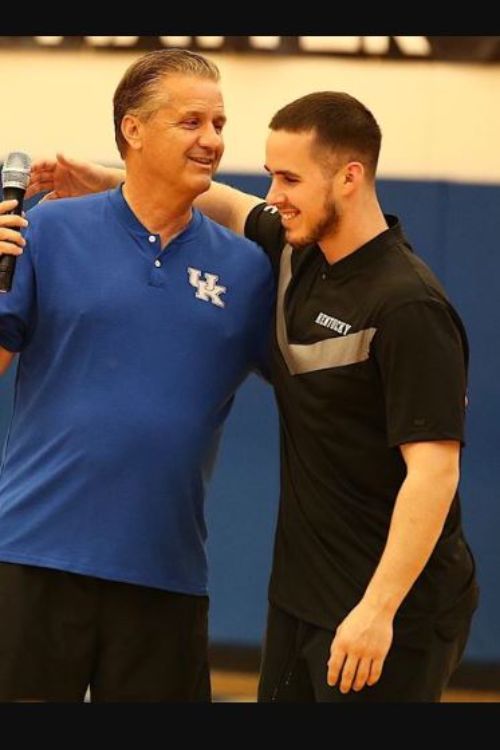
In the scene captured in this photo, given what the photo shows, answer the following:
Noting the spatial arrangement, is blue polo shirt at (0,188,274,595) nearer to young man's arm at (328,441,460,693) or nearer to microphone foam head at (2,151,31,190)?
microphone foam head at (2,151,31,190)

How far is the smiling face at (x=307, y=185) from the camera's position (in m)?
3.19

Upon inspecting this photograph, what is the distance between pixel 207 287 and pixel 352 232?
36 cm

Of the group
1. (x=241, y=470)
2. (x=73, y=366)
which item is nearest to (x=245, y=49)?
(x=241, y=470)

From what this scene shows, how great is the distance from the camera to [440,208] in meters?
5.70

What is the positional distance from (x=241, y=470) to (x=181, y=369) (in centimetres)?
263

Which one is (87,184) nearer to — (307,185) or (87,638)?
(307,185)

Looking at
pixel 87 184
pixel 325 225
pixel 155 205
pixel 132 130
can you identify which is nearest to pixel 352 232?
pixel 325 225

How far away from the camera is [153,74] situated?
3.28m

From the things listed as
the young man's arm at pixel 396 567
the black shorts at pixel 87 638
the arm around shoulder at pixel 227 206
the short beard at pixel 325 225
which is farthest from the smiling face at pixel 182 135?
the black shorts at pixel 87 638

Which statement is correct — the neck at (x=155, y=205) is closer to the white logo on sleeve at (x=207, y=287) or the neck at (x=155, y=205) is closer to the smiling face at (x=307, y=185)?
the white logo on sleeve at (x=207, y=287)

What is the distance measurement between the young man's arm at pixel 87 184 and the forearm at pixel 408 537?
37.3 inches

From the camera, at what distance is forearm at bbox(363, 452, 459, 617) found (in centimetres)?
297

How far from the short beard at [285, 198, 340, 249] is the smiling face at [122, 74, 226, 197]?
0.27m

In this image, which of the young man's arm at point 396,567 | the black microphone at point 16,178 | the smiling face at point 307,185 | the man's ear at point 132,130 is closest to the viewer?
the young man's arm at point 396,567
